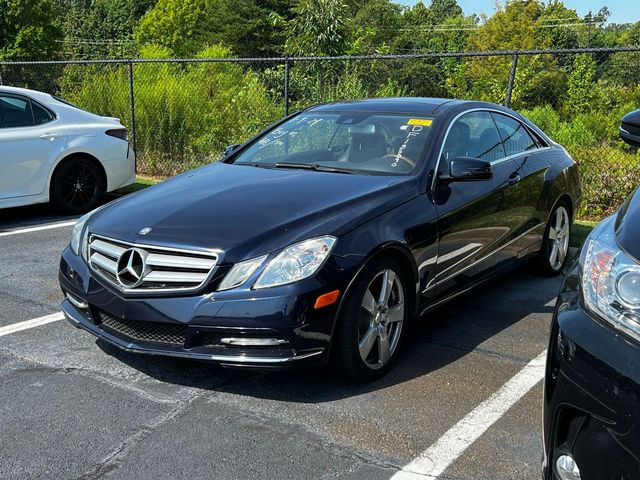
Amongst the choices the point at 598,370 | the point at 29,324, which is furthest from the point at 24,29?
the point at 598,370

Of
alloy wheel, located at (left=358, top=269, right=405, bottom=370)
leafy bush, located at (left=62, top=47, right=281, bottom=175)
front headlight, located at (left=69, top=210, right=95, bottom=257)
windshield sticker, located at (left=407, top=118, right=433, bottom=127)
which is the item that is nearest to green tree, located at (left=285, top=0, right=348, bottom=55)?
leafy bush, located at (left=62, top=47, right=281, bottom=175)

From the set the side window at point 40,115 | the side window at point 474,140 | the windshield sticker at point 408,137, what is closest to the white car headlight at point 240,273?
the windshield sticker at point 408,137

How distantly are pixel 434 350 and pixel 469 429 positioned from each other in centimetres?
98

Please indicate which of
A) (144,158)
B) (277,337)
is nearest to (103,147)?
(144,158)

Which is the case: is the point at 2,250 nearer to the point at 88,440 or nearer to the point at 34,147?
the point at 34,147

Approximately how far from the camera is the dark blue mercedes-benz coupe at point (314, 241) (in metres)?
3.25

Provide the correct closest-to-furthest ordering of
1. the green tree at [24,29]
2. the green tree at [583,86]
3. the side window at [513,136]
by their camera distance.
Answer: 1. the side window at [513,136]
2. the green tree at [583,86]
3. the green tree at [24,29]

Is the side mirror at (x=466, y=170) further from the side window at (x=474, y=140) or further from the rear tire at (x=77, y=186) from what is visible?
the rear tire at (x=77, y=186)

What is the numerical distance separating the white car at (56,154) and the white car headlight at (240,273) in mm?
4992

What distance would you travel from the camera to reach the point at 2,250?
6391 millimetres

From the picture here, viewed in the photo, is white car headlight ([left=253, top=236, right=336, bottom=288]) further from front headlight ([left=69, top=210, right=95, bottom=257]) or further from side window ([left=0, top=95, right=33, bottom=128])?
side window ([left=0, top=95, right=33, bottom=128])

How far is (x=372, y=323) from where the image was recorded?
3598 mm

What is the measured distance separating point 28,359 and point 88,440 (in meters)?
1.10

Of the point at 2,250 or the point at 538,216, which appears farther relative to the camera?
the point at 2,250
